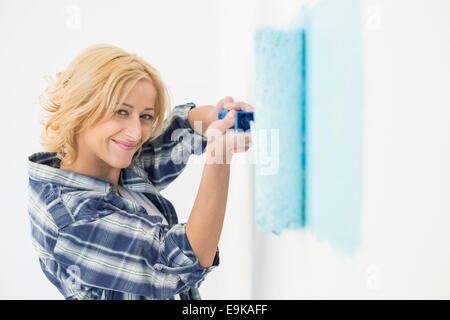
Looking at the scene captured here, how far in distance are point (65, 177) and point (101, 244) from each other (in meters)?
0.17

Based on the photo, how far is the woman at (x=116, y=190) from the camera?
524 mm

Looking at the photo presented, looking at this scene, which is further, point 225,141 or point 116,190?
point 116,190

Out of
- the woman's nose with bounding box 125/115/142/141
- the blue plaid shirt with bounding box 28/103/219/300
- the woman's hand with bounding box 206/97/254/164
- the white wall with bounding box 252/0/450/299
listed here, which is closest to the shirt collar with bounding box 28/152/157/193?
the blue plaid shirt with bounding box 28/103/219/300

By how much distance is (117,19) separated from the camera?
981mm

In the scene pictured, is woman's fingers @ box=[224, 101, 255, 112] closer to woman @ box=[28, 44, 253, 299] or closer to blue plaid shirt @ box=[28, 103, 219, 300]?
woman @ box=[28, 44, 253, 299]

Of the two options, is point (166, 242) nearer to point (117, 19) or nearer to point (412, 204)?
point (412, 204)

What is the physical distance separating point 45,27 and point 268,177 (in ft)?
2.59

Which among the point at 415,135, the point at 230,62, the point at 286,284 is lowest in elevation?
the point at 286,284

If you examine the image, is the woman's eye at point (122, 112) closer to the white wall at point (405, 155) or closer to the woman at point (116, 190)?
the woman at point (116, 190)

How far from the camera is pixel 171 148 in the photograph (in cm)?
80

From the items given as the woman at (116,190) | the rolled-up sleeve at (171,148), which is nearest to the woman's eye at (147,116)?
the woman at (116,190)

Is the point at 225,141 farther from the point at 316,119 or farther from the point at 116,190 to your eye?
the point at 116,190

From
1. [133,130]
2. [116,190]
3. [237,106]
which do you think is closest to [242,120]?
[237,106]

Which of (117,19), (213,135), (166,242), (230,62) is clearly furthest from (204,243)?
(117,19)
